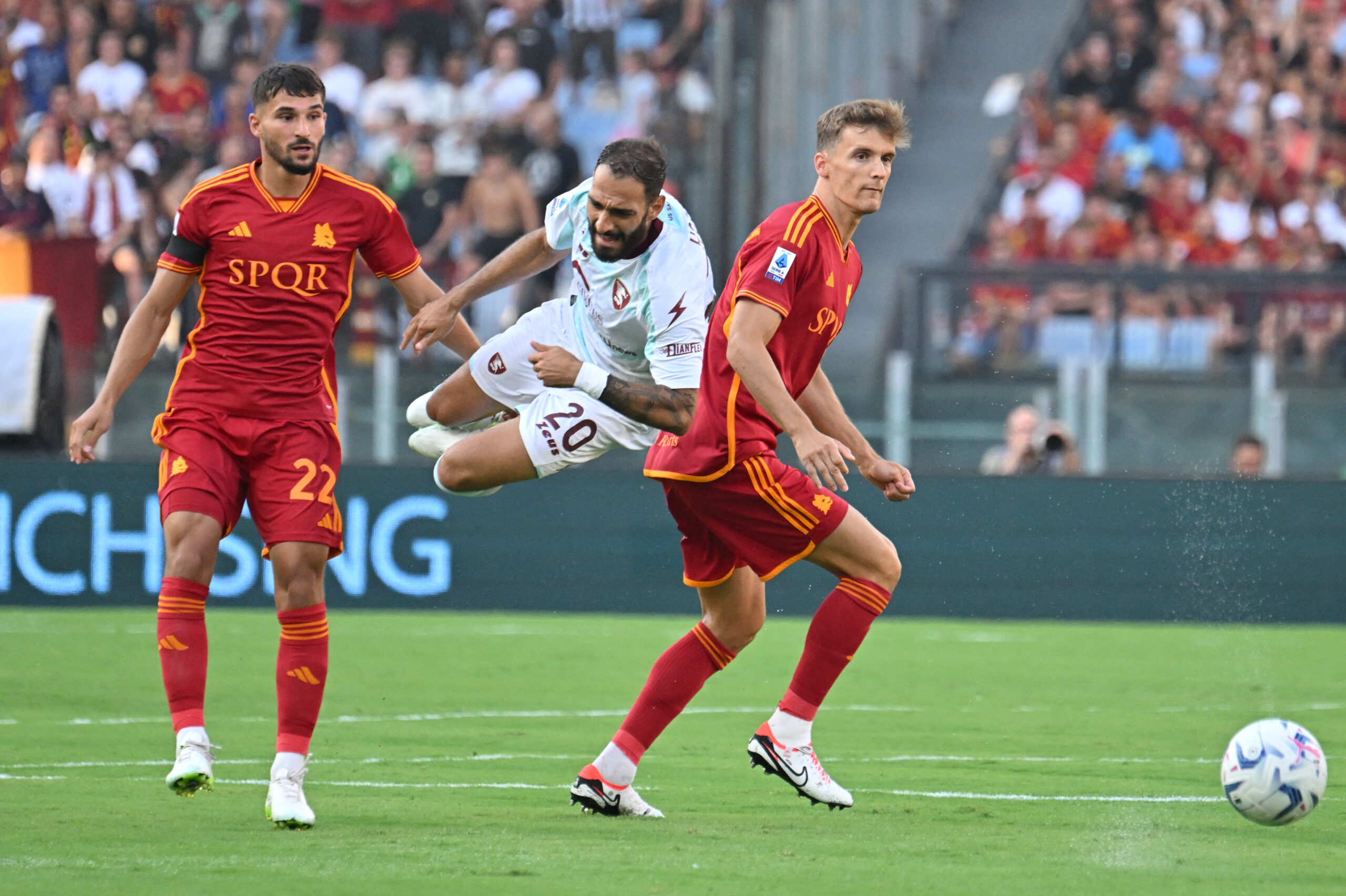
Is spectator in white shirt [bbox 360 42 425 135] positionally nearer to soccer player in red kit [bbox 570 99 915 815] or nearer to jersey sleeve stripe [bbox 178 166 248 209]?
jersey sleeve stripe [bbox 178 166 248 209]

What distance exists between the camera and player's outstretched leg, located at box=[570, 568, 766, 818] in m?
6.01

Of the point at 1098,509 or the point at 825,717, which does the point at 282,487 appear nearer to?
the point at 825,717

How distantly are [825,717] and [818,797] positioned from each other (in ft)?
8.86

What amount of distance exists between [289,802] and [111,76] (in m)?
13.8

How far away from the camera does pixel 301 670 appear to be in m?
5.91

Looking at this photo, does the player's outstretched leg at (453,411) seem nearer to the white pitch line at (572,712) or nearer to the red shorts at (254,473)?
the white pitch line at (572,712)

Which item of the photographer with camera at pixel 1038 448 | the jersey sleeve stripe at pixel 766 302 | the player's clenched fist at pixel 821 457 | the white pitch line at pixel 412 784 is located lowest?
the white pitch line at pixel 412 784

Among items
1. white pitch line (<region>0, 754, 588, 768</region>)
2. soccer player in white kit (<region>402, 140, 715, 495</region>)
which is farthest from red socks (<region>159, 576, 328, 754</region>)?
white pitch line (<region>0, 754, 588, 768</region>)

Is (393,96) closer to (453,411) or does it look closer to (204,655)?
(453,411)

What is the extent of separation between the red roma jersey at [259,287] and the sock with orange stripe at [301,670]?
645 mm

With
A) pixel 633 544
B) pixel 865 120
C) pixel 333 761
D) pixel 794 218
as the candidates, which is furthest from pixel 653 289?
pixel 633 544

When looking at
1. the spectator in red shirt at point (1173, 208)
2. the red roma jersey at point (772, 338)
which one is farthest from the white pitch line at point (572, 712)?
the spectator in red shirt at point (1173, 208)

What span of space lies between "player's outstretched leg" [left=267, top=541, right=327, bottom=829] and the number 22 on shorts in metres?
0.15

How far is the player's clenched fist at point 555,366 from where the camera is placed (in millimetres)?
6348
